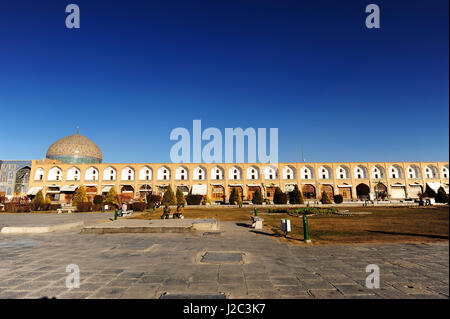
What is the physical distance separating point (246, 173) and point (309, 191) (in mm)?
12135

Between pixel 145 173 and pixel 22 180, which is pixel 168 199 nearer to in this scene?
pixel 145 173

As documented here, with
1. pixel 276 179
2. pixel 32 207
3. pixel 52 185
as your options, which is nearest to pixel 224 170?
pixel 276 179

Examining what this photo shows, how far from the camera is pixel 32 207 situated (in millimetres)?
25859

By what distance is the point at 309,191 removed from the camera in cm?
4366

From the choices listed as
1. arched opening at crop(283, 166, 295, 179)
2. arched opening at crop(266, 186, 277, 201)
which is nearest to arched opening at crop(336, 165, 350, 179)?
arched opening at crop(283, 166, 295, 179)

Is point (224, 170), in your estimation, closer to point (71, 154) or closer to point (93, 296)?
point (71, 154)

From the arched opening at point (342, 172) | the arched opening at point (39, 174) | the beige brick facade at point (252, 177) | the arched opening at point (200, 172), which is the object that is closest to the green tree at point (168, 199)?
the beige brick facade at point (252, 177)

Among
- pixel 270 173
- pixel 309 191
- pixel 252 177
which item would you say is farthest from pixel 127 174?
pixel 309 191

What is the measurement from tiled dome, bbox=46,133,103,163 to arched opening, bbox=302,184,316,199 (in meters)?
46.2

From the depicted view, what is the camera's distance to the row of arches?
4397 cm

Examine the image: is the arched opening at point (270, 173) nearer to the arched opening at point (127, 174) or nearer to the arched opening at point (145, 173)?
the arched opening at point (145, 173)

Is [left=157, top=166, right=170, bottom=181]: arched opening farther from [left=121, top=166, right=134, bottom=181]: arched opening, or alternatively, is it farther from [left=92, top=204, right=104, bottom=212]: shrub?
[left=92, top=204, right=104, bottom=212]: shrub
